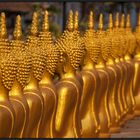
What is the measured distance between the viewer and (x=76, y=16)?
20.6 feet

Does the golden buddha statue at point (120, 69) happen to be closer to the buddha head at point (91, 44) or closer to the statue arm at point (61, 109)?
the buddha head at point (91, 44)

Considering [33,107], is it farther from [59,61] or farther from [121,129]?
[121,129]

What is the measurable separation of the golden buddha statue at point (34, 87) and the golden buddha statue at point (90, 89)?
1.25m

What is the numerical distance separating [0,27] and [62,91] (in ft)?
3.69

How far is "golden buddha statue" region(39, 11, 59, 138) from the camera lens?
5.05m

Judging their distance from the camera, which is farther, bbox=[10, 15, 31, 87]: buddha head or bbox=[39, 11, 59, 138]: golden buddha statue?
bbox=[39, 11, 59, 138]: golden buddha statue

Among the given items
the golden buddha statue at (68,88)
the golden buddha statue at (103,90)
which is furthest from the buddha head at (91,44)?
the golden buddha statue at (68,88)

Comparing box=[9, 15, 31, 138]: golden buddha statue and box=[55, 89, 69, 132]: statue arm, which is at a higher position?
box=[9, 15, 31, 138]: golden buddha statue

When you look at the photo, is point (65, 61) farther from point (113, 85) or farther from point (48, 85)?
point (113, 85)

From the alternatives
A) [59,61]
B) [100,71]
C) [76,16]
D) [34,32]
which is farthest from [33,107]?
[100,71]

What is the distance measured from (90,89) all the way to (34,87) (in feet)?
5.16

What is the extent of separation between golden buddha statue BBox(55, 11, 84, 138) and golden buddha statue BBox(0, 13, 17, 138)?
1.11 meters

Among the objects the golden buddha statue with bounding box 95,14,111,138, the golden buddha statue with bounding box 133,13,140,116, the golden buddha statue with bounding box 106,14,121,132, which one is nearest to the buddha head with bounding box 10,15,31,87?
the golden buddha statue with bounding box 95,14,111,138

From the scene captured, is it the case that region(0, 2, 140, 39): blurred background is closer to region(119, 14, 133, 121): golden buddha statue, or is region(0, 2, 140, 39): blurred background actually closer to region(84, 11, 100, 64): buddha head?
region(119, 14, 133, 121): golden buddha statue
